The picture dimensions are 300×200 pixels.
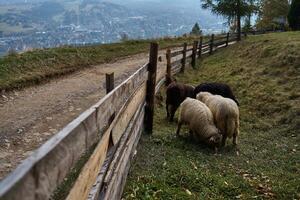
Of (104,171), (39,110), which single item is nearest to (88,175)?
(104,171)

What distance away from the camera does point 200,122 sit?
26.1 ft

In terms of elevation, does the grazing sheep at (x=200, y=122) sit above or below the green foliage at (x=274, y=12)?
below

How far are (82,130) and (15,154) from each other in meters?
4.93

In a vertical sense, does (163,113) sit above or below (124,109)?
below

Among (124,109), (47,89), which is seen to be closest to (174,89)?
(47,89)

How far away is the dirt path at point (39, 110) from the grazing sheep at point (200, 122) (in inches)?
103

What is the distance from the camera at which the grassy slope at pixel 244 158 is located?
5406 mm

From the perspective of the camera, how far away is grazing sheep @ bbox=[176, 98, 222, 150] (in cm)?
773

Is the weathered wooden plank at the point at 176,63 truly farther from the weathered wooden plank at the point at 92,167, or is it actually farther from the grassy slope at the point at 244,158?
the weathered wooden plank at the point at 92,167

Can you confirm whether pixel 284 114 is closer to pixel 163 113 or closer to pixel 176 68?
pixel 163 113

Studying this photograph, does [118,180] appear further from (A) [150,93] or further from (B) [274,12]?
(B) [274,12]

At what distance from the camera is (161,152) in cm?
688

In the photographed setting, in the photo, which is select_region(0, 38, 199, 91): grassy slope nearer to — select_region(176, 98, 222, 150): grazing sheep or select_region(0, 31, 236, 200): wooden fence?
select_region(176, 98, 222, 150): grazing sheep

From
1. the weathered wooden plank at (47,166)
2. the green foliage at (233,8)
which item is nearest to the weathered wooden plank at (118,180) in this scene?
the weathered wooden plank at (47,166)
